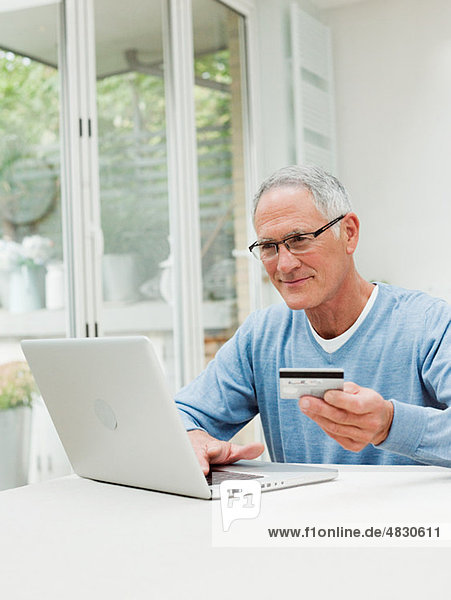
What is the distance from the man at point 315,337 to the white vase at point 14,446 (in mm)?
1134

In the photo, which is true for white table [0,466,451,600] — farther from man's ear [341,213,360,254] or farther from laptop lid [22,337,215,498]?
man's ear [341,213,360,254]

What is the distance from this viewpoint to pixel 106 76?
10.1 feet

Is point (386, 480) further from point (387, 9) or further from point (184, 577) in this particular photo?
point (387, 9)

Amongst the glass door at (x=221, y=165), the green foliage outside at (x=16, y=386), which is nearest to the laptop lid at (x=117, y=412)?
the green foliage outside at (x=16, y=386)

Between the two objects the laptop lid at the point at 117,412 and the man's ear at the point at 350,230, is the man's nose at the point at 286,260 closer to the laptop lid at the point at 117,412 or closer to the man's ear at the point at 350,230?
the man's ear at the point at 350,230

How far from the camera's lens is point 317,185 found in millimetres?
1679

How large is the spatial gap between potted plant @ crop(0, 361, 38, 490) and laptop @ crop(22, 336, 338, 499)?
1269 mm

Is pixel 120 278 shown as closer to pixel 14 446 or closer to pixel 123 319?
pixel 123 319

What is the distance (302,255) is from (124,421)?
59 centimetres

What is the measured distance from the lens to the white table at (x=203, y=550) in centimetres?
81

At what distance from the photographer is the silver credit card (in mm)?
1160

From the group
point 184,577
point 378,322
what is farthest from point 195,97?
point 184,577

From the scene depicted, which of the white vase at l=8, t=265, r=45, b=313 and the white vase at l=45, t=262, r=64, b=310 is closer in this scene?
the white vase at l=8, t=265, r=45, b=313

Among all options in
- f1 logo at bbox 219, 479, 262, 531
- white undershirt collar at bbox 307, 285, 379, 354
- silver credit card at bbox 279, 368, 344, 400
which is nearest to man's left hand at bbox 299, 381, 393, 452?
silver credit card at bbox 279, 368, 344, 400
